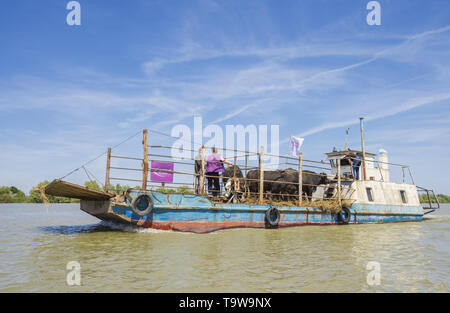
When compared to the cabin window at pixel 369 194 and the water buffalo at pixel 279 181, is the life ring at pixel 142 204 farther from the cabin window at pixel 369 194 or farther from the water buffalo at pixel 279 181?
the cabin window at pixel 369 194

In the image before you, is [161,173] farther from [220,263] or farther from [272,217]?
[220,263]

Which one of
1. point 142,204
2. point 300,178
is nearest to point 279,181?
point 300,178

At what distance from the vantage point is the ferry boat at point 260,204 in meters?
11.3

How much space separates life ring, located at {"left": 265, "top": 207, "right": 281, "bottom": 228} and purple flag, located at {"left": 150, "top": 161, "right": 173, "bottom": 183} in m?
4.47

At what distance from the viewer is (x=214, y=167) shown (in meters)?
13.2

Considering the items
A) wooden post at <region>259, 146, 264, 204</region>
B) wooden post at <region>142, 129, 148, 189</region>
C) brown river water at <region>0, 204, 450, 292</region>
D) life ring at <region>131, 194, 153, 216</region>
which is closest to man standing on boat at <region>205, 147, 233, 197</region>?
wooden post at <region>259, 146, 264, 204</region>

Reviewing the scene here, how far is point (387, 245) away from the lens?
9.88m

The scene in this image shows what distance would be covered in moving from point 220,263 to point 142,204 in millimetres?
5296

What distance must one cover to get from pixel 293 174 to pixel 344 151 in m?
5.59

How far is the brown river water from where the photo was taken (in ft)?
17.8

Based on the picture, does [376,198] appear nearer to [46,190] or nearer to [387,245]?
[387,245]

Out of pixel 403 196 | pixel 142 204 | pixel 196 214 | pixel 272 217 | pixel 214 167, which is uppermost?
pixel 214 167
